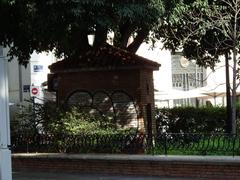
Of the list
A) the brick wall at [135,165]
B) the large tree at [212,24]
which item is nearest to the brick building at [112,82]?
the large tree at [212,24]

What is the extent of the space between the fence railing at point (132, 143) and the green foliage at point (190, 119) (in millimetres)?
7008

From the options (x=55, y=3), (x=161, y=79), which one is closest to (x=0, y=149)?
(x=55, y=3)

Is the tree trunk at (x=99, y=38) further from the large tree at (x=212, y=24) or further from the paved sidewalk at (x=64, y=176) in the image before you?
the paved sidewalk at (x=64, y=176)

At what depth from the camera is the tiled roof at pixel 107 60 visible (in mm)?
16547

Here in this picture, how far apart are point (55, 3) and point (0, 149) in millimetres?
3135

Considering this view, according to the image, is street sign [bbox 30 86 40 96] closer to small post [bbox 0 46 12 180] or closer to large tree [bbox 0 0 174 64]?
large tree [bbox 0 0 174 64]

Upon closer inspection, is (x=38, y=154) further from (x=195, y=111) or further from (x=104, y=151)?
(x=195, y=111)

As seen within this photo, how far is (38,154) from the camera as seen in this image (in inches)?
590

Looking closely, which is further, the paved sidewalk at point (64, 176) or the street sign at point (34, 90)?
the street sign at point (34, 90)

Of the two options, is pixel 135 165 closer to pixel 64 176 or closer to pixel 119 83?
pixel 64 176

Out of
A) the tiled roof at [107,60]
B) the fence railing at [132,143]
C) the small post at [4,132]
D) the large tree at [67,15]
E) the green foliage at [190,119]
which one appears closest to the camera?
the small post at [4,132]

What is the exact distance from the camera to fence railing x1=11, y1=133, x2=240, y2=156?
12875 millimetres

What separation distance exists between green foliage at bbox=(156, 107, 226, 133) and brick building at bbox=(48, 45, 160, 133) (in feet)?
15.0

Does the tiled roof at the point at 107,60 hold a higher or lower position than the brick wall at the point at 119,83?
higher
